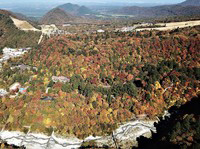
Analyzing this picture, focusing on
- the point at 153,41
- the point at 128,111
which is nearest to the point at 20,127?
the point at 128,111

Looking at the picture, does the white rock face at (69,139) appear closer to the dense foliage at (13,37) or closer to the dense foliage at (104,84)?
the dense foliage at (104,84)

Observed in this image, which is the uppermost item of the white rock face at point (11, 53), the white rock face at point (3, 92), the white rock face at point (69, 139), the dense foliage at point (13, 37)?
the dense foliage at point (13, 37)

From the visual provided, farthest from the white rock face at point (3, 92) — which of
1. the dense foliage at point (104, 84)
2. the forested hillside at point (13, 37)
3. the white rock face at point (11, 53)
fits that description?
the forested hillside at point (13, 37)

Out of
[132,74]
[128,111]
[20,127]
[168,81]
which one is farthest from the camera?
[132,74]

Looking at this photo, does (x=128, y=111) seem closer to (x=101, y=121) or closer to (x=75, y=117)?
(x=101, y=121)

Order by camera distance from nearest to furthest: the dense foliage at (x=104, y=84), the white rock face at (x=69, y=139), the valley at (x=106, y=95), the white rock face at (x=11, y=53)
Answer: the white rock face at (x=69, y=139), the valley at (x=106, y=95), the dense foliage at (x=104, y=84), the white rock face at (x=11, y=53)

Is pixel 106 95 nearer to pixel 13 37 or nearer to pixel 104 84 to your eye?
pixel 104 84

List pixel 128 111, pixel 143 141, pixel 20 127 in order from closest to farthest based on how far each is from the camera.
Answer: pixel 143 141, pixel 20 127, pixel 128 111

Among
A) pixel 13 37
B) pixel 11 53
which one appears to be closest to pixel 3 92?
pixel 11 53

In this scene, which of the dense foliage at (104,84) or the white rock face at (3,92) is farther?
the white rock face at (3,92)

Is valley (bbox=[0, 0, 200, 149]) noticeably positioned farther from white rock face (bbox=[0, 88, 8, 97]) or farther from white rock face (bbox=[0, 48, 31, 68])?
white rock face (bbox=[0, 48, 31, 68])

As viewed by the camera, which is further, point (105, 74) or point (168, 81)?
point (105, 74)
